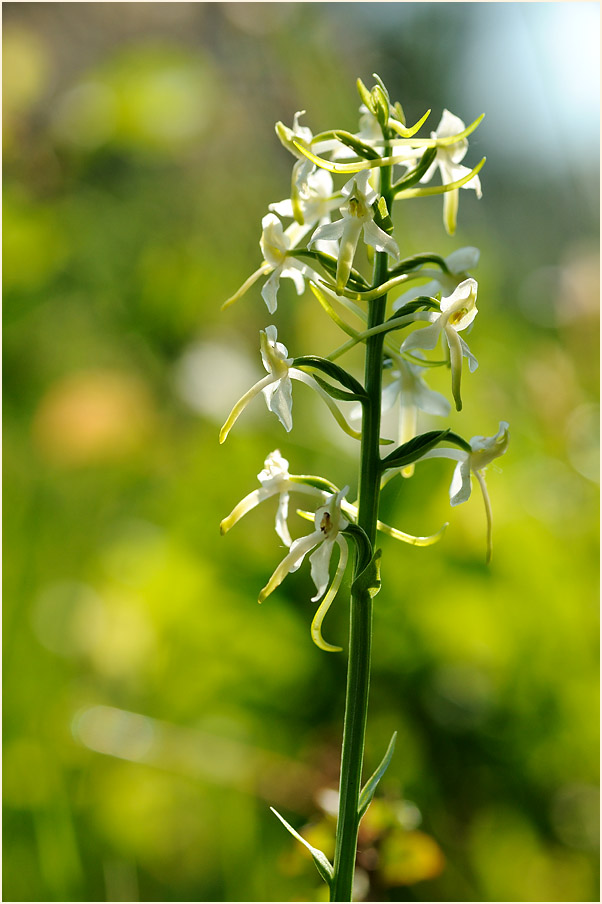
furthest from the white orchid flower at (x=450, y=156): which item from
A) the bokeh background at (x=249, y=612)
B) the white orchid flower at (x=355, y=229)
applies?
the bokeh background at (x=249, y=612)

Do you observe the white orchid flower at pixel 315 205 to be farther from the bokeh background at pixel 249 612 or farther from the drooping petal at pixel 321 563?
the bokeh background at pixel 249 612

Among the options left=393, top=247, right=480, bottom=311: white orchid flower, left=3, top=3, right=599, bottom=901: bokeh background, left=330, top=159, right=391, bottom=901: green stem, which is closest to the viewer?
left=330, top=159, right=391, bottom=901: green stem

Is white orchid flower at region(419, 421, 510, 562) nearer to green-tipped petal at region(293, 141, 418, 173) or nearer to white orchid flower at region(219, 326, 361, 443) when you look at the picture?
white orchid flower at region(219, 326, 361, 443)

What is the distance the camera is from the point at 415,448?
534 mm

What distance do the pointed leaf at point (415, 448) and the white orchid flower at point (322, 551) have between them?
44 mm

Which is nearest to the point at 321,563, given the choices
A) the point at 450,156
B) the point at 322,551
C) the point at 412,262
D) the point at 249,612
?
the point at 322,551

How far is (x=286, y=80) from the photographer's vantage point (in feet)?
7.65

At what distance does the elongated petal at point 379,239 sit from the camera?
512 mm

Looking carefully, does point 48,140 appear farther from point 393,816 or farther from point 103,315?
point 393,816

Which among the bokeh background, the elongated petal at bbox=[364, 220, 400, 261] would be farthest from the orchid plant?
the bokeh background

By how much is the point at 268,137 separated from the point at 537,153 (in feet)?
3.29

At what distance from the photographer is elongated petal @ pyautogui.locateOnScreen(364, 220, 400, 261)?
51cm

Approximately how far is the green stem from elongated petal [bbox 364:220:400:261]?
0.11 feet

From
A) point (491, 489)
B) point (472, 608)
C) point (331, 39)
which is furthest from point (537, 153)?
point (472, 608)
